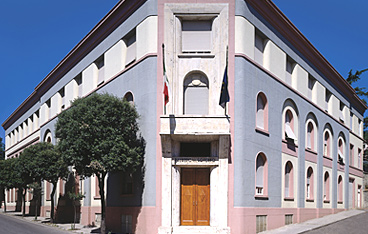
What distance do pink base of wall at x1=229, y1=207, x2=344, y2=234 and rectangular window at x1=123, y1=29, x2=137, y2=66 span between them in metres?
10.2

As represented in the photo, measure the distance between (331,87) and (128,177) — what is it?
20.3m

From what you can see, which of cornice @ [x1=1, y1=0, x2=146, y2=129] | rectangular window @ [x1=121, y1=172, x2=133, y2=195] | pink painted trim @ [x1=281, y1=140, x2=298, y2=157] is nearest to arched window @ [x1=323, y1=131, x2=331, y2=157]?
pink painted trim @ [x1=281, y1=140, x2=298, y2=157]

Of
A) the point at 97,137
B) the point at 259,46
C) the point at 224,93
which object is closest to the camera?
the point at 224,93

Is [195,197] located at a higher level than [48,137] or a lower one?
lower

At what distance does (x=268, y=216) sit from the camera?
24.7 metres

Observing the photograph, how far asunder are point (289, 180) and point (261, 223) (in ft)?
16.9

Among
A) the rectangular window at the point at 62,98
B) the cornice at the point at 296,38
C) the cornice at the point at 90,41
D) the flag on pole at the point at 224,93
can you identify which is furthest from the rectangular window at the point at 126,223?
the rectangular window at the point at 62,98

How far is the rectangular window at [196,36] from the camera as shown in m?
23.4

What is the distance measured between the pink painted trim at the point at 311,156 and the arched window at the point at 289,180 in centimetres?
289

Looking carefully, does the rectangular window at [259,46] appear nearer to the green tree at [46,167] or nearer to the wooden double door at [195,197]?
the wooden double door at [195,197]

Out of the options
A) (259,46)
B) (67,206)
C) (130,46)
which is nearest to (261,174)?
(259,46)

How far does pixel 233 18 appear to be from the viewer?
2317 centimetres

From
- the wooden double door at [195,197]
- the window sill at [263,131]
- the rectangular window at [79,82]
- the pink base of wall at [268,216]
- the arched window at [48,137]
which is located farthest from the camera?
the arched window at [48,137]

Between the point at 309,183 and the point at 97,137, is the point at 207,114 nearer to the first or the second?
the point at 97,137
